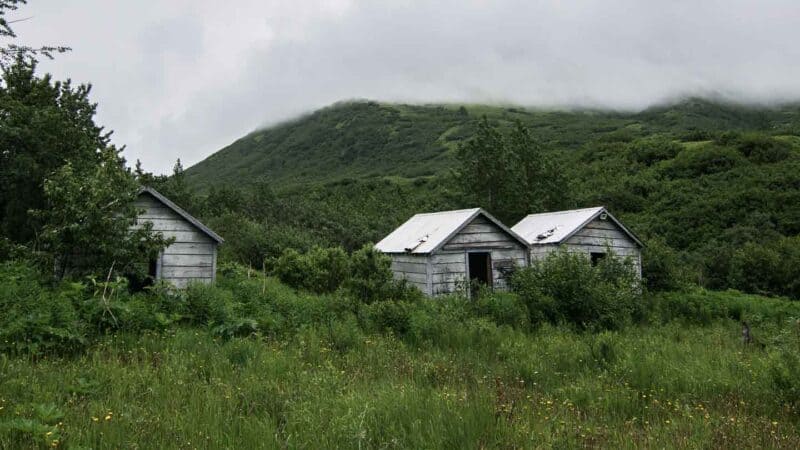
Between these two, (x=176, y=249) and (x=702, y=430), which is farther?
(x=176, y=249)

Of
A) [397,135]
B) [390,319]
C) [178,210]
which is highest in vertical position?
[397,135]

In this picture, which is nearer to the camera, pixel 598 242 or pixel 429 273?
pixel 429 273

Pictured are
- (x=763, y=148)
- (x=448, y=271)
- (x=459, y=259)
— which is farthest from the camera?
A: (x=763, y=148)

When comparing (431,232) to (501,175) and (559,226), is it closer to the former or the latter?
(559,226)

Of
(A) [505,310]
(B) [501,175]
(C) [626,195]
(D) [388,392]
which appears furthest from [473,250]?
(C) [626,195]

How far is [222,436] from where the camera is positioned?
480cm

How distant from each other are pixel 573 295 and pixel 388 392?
9511 millimetres

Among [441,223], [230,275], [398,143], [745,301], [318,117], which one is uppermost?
[318,117]

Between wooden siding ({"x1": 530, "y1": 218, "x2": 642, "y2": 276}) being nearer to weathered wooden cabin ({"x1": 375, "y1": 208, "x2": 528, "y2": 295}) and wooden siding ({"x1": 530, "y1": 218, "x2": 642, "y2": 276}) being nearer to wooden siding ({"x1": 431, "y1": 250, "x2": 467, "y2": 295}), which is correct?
weathered wooden cabin ({"x1": 375, "y1": 208, "x2": 528, "y2": 295})

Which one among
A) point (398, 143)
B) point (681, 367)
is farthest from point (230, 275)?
point (398, 143)

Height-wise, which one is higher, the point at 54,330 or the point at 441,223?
the point at 441,223

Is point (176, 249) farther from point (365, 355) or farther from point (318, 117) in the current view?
point (318, 117)

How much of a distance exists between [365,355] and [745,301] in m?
17.8

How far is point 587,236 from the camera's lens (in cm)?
2164
